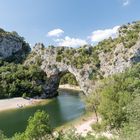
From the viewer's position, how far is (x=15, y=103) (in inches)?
4515

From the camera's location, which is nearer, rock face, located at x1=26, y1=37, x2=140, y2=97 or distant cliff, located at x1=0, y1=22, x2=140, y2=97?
rock face, located at x1=26, y1=37, x2=140, y2=97

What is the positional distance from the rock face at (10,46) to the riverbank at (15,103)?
45.7 meters

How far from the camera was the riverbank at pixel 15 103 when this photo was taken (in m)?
111

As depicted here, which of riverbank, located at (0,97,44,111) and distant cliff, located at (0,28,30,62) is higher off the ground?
distant cliff, located at (0,28,30,62)

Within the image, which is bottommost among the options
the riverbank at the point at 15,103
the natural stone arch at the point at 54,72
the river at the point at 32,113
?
the river at the point at 32,113

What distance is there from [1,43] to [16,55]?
10.5m

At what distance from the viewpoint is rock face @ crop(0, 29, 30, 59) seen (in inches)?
6255

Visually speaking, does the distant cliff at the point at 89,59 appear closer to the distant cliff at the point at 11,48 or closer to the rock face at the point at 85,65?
the rock face at the point at 85,65

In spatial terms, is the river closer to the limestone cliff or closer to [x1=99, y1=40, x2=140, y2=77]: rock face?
the limestone cliff

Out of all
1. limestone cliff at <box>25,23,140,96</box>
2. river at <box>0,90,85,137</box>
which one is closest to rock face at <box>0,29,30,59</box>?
limestone cliff at <box>25,23,140,96</box>

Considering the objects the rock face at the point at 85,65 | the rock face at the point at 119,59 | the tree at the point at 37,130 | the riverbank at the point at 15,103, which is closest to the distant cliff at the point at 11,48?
the rock face at the point at 85,65

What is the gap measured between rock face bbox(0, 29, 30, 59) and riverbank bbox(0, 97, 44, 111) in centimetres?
4567

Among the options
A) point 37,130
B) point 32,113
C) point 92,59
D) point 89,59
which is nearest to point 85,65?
point 89,59

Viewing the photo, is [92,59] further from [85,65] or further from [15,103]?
[15,103]
